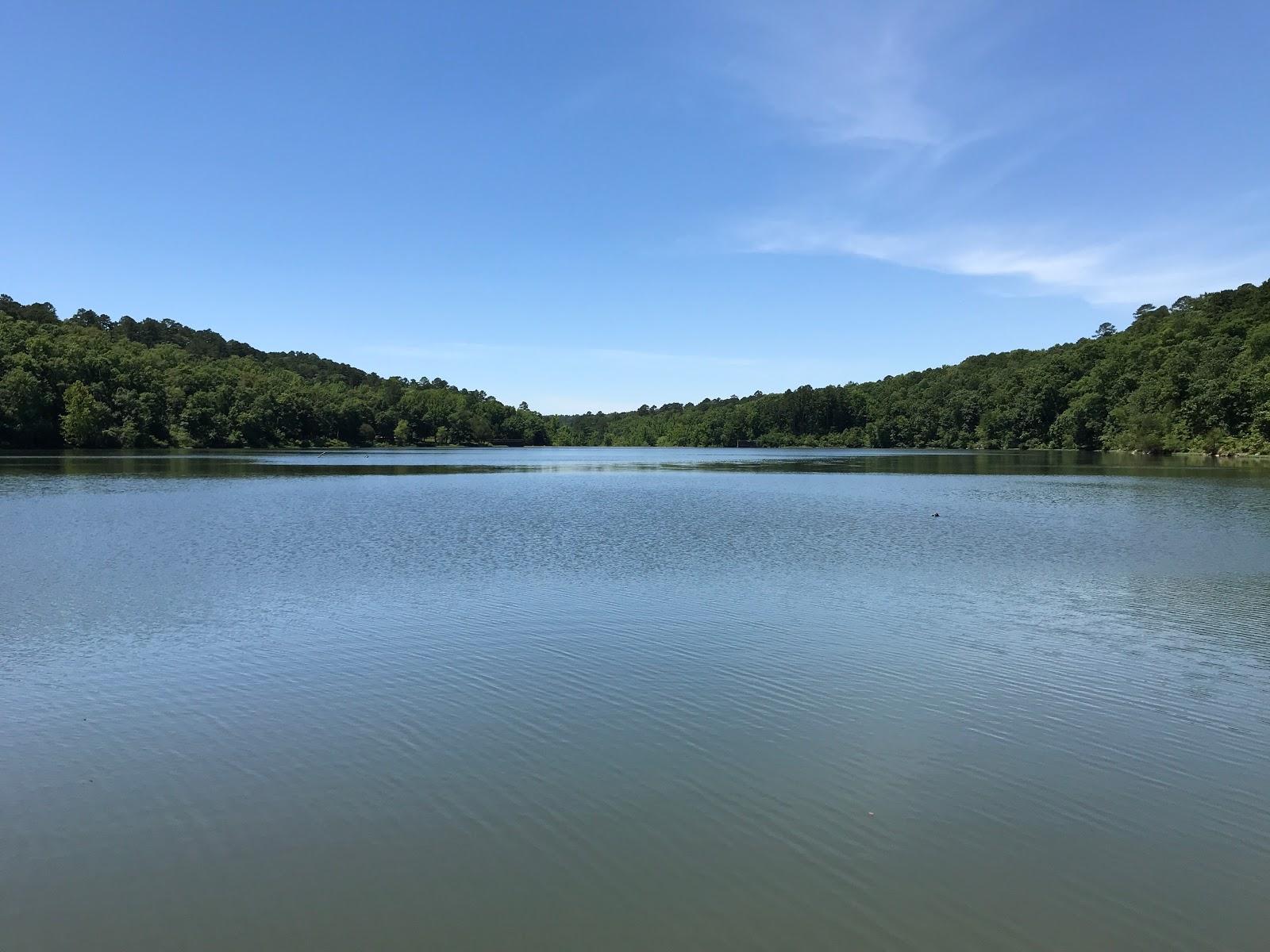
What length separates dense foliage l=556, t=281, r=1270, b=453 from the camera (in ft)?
245

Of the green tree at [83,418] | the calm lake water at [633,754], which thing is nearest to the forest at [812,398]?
the green tree at [83,418]

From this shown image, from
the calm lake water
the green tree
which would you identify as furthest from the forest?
the calm lake water

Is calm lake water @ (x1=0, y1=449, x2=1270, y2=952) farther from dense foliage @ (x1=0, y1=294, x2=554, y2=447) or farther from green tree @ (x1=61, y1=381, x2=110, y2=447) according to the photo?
dense foliage @ (x1=0, y1=294, x2=554, y2=447)

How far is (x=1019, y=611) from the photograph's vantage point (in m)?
13.8

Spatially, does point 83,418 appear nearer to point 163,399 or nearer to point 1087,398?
point 163,399

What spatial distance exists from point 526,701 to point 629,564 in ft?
30.9

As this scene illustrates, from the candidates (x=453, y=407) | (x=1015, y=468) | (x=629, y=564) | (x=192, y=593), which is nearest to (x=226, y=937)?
(x=192, y=593)

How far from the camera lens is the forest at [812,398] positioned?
8075 cm

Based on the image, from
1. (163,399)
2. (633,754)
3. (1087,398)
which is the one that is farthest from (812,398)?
(633,754)

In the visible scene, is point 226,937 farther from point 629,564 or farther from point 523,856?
point 629,564

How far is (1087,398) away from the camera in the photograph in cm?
10350

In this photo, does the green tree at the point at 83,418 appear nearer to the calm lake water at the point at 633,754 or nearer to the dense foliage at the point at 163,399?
the dense foliage at the point at 163,399

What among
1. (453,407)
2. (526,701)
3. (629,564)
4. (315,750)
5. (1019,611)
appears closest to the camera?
(315,750)

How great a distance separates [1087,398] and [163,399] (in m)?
113
